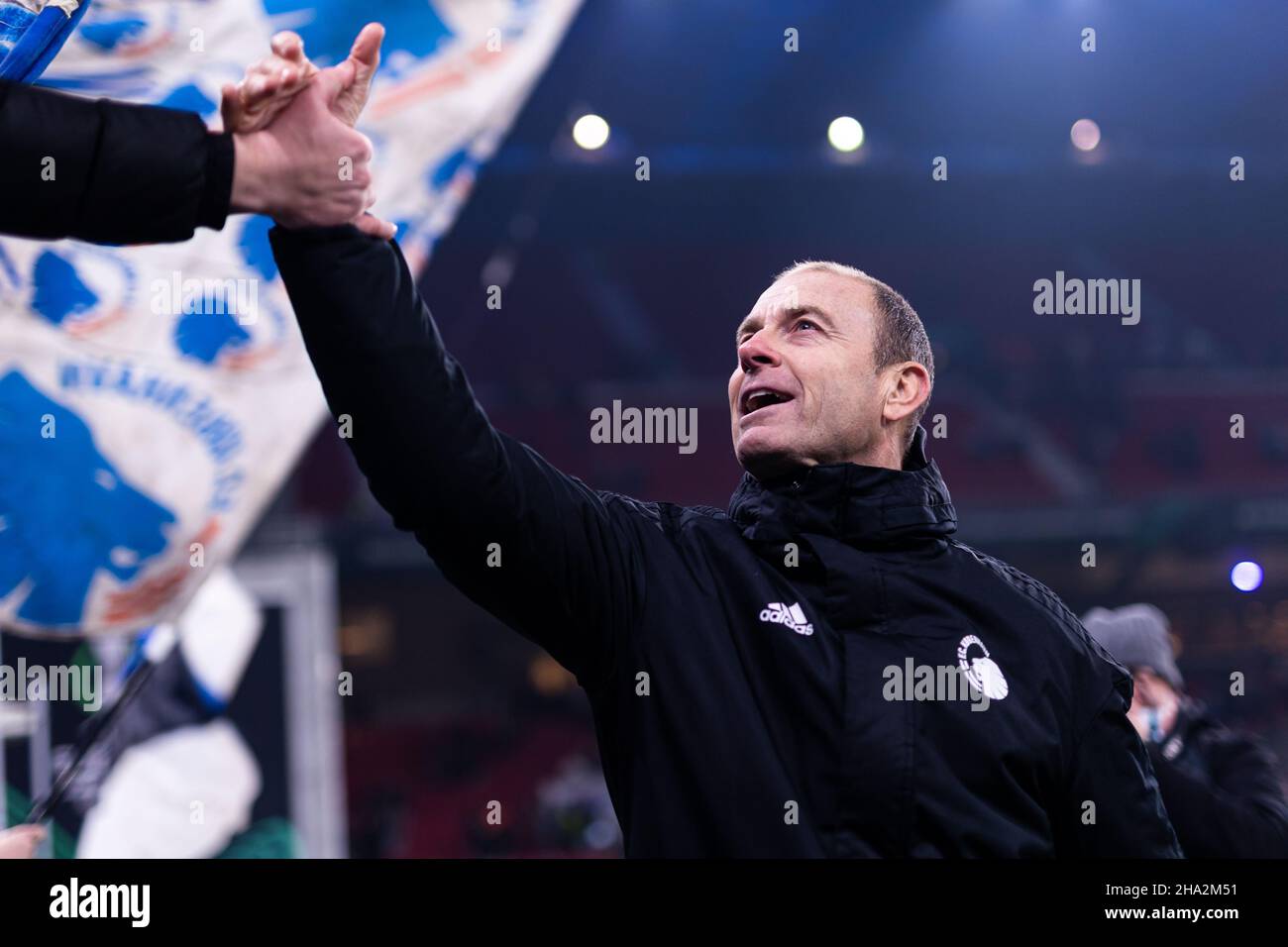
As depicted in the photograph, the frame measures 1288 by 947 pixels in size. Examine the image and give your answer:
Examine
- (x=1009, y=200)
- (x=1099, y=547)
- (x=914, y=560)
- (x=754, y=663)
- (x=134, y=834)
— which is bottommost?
(x=134, y=834)

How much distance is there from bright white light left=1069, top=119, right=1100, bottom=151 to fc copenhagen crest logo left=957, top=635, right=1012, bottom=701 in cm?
962

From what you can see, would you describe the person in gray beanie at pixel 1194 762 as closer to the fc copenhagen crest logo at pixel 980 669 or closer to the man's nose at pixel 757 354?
the fc copenhagen crest logo at pixel 980 669

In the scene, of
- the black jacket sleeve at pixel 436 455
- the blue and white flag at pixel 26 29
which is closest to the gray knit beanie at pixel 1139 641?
the black jacket sleeve at pixel 436 455

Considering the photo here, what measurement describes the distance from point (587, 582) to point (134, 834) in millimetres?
3598

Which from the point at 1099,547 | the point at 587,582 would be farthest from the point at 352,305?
the point at 1099,547

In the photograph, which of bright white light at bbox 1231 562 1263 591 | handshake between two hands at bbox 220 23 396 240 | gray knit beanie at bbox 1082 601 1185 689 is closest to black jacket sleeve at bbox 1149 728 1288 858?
gray knit beanie at bbox 1082 601 1185 689

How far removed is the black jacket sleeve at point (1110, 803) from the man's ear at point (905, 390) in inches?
17.1

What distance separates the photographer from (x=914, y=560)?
1.61m

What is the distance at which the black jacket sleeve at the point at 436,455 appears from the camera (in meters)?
1.28

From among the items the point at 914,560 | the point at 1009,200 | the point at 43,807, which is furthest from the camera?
the point at 1009,200

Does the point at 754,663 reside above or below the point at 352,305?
below

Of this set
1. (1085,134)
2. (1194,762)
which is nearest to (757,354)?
(1194,762)
